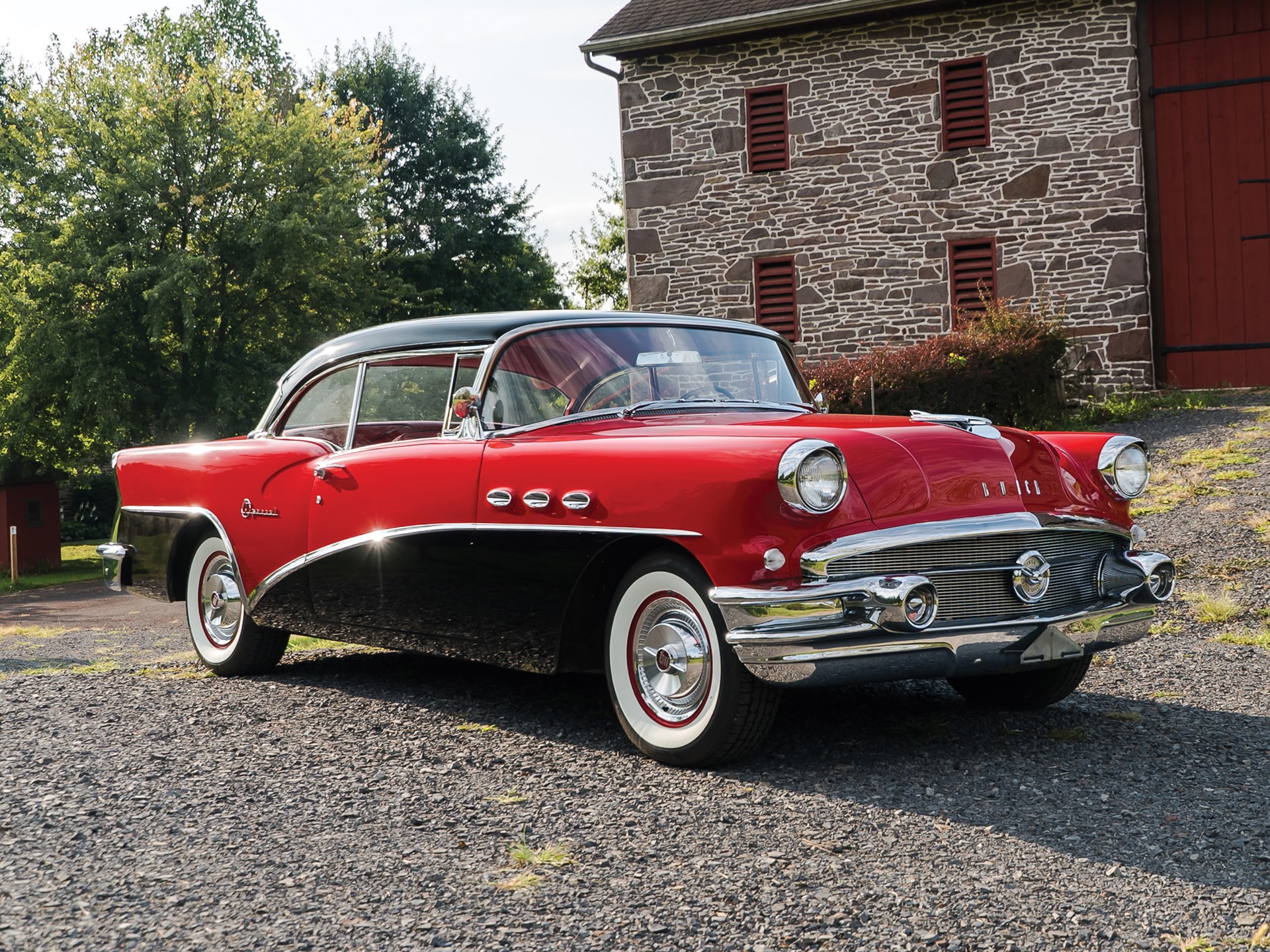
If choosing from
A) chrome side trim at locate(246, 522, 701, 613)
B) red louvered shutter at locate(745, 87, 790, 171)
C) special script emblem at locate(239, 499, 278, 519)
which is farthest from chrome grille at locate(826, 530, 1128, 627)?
red louvered shutter at locate(745, 87, 790, 171)

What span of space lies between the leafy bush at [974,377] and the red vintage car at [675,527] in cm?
724

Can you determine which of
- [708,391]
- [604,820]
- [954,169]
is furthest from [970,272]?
[604,820]

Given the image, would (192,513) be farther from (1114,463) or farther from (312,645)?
(1114,463)

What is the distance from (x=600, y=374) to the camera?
4.66 metres

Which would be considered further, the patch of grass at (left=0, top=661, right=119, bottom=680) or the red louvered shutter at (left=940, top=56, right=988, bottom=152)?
the red louvered shutter at (left=940, top=56, right=988, bottom=152)

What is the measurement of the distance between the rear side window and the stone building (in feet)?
42.1

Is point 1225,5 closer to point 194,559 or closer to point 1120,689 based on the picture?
point 1120,689

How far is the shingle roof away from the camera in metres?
16.8

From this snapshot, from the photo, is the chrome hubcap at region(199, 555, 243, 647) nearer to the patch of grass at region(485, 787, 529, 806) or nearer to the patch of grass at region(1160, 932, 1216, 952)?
the patch of grass at region(485, 787, 529, 806)

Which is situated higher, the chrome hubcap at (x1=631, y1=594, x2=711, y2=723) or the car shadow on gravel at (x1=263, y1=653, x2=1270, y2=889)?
the chrome hubcap at (x1=631, y1=594, x2=711, y2=723)

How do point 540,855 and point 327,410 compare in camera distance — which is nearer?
point 540,855

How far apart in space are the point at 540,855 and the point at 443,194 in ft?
113

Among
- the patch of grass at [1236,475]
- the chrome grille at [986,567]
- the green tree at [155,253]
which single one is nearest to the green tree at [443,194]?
the green tree at [155,253]

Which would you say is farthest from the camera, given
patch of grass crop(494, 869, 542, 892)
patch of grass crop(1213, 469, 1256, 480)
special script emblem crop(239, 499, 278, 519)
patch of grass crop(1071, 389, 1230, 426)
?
patch of grass crop(1071, 389, 1230, 426)
